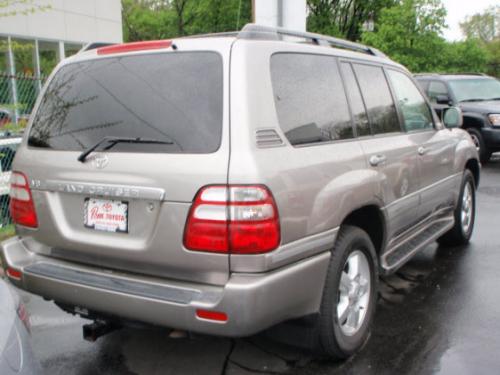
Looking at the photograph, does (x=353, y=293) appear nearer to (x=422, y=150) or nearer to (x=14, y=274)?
(x=422, y=150)

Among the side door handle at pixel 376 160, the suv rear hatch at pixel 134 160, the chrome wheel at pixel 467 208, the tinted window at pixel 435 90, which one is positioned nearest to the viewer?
the suv rear hatch at pixel 134 160

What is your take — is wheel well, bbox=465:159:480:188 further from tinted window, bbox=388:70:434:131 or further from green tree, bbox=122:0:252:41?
green tree, bbox=122:0:252:41

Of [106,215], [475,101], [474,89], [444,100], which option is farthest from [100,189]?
[474,89]

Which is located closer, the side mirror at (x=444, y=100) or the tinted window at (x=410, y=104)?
the tinted window at (x=410, y=104)

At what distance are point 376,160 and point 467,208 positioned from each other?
2.72 m

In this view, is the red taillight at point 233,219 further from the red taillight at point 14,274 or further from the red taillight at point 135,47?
the red taillight at point 14,274

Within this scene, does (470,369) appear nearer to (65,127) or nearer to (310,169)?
(310,169)

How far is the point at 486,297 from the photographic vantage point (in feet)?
14.2

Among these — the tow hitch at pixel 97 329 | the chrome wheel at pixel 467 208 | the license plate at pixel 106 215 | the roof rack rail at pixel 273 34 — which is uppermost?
the roof rack rail at pixel 273 34

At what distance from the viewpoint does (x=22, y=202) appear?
3.24 m

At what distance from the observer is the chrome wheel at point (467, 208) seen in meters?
5.64

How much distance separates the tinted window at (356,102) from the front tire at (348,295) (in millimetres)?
718

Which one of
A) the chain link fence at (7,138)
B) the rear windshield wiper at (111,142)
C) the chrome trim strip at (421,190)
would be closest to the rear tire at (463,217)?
the chrome trim strip at (421,190)

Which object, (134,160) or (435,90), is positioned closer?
(134,160)
